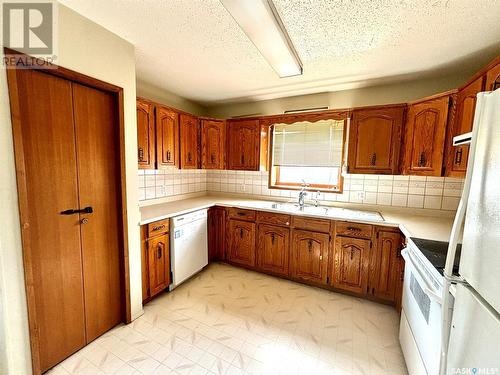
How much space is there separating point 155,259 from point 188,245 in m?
0.43

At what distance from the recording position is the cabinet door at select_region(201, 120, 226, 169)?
3.10 meters

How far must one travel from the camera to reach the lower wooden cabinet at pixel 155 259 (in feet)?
6.75

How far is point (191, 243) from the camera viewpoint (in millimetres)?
2568

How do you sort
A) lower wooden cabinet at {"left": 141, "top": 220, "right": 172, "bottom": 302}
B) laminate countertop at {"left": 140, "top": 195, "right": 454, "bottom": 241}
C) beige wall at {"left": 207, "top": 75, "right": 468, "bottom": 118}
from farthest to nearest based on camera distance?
beige wall at {"left": 207, "top": 75, "right": 468, "bottom": 118}
lower wooden cabinet at {"left": 141, "top": 220, "right": 172, "bottom": 302}
laminate countertop at {"left": 140, "top": 195, "right": 454, "bottom": 241}

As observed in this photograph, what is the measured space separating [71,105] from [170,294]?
78.7 inches

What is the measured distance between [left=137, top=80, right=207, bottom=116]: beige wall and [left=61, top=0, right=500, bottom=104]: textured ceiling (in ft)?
0.56

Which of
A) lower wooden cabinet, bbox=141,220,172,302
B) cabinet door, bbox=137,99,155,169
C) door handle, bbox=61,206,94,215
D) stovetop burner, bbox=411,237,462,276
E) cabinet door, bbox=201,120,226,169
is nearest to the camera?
stovetop burner, bbox=411,237,462,276

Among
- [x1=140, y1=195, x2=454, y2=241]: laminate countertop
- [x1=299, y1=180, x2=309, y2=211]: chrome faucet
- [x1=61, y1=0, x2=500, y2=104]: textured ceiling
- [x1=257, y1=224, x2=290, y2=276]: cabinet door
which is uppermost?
[x1=61, y1=0, x2=500, y2=104]: textured ceiling

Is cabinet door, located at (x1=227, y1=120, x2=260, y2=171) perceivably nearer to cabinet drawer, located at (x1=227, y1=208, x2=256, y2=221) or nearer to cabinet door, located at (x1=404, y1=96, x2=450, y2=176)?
cabinet drawer, located at (x1=227, y1=208, x2=256, y2=221)

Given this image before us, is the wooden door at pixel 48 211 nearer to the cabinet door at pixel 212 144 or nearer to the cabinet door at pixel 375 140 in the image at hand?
the cabinet door at pixel 212 144

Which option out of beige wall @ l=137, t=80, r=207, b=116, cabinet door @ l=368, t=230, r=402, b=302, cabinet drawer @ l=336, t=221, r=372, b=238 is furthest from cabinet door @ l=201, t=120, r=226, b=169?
cabinet door @ l=368, t=230, r=402, b=302

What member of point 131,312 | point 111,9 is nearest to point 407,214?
point 131,312

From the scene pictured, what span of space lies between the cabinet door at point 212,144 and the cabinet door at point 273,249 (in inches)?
47.0

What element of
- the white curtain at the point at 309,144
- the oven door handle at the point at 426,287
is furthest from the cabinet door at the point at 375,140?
the oven door handle at the point at 426,287
